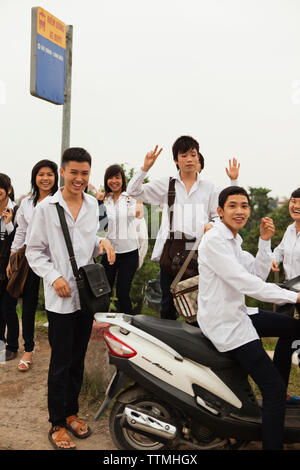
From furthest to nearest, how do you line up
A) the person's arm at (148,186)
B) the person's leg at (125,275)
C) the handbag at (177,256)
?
the person's leg at (125,275) → the person's arm at (148,186) → the handbag at (177,256)

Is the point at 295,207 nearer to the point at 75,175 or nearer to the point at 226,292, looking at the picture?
the point at 226,292

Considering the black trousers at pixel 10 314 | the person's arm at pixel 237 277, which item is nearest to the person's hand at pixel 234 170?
the person's arm at pixel 237 277

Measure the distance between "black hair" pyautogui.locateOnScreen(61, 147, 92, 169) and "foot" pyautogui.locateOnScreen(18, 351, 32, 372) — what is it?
2378 millimetres

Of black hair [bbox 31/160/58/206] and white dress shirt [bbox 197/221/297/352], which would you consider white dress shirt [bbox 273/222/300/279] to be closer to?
white dress shirt [bbox 197/221/297/352]

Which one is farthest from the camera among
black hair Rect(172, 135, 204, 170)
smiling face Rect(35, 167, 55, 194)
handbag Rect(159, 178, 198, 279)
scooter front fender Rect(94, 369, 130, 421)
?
smiling face Rect(35, 167, 55, 194)

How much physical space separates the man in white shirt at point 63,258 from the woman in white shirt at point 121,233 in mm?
1471

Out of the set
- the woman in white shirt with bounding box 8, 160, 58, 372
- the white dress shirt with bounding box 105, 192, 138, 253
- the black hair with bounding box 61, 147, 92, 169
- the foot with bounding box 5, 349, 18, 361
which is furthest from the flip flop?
the black hair with bounding box 61, 147, 92, 169

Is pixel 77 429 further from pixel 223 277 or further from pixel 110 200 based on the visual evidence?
pixel 110 200

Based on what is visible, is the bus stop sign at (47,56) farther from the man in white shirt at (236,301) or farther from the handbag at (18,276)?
the man in white shirt at (236,301)

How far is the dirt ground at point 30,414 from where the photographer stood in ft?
10.2

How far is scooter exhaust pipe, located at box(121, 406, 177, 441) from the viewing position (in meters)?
2.64

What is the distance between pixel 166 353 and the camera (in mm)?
2668
